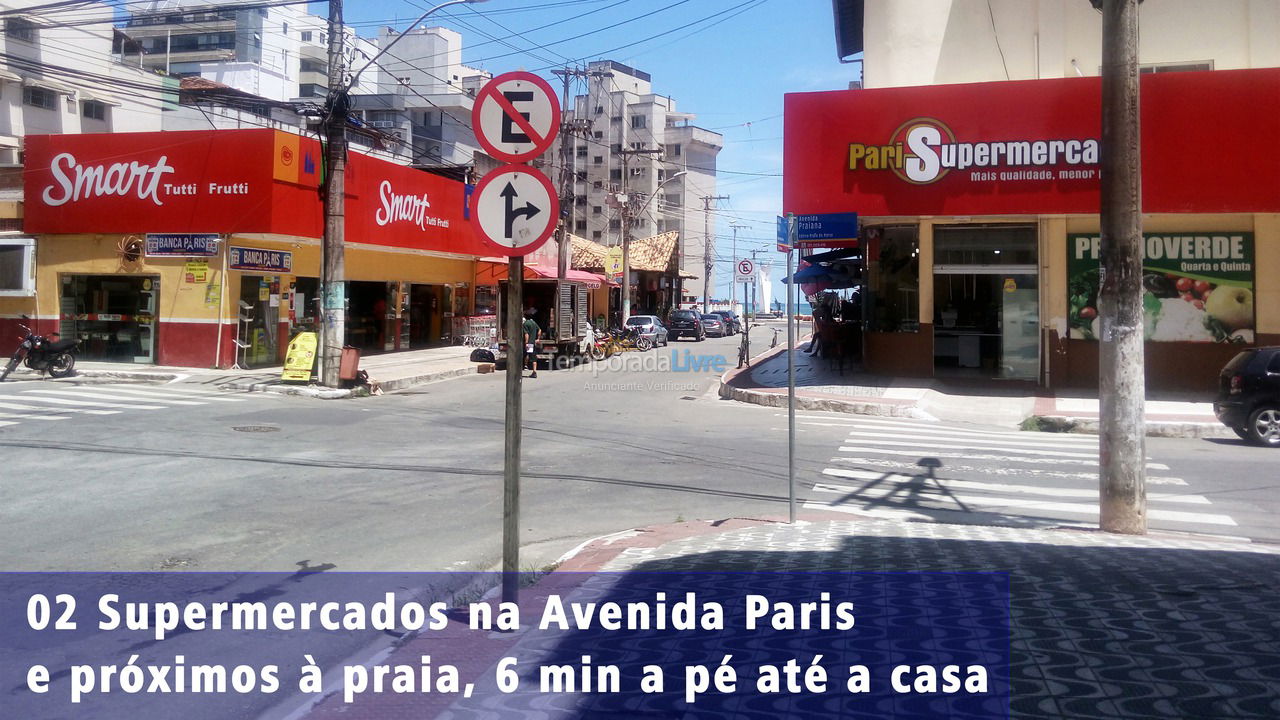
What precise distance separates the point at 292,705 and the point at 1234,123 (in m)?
21.2

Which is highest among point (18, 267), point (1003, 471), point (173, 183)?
point (173, 183)

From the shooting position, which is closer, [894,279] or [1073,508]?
[1073,508]

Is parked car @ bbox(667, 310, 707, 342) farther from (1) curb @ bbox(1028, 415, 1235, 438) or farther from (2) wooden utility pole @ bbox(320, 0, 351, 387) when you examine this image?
(1) curb @ bbox(1028, 415, 1235, 438)

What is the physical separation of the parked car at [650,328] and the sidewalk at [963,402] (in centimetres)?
1762

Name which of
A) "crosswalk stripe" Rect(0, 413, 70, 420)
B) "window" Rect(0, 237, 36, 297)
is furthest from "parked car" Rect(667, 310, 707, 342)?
"crosswalk stripe" Rect(0, 413, 70, 420)

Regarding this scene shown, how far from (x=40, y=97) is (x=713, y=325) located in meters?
36.2

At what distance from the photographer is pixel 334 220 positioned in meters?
21.1

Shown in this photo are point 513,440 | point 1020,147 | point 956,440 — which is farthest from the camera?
point 1020,147

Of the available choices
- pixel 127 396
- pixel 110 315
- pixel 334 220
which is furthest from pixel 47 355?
pixel 334 220

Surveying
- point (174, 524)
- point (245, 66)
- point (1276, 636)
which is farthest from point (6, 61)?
point (1276, 636)

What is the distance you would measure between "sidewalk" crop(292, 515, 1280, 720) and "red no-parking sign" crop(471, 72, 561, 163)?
112 inches

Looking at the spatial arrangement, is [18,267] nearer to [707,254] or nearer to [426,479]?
[426,479]

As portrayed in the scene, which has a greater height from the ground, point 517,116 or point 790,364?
point 517,116

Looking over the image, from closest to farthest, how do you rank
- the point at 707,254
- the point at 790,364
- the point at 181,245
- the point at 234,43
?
the point at 790,364 → the point at 181,245 → the point at 234,43 → the point at 707,254
